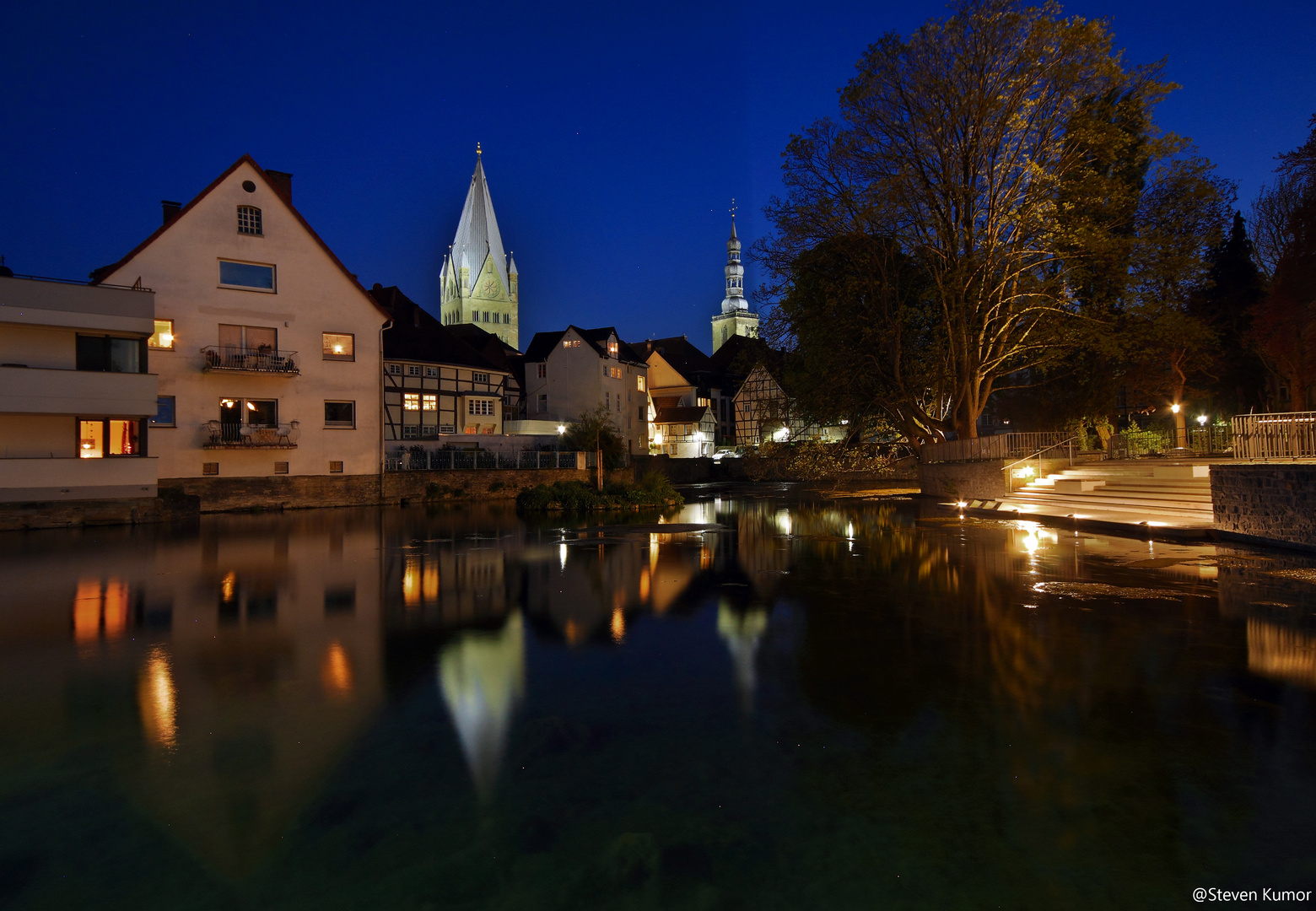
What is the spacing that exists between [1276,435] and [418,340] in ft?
132

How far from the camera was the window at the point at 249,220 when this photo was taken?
1158 inches

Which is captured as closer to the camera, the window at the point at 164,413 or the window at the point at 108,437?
the window at the point at 108,437

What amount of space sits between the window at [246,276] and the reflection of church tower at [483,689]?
27.6 m

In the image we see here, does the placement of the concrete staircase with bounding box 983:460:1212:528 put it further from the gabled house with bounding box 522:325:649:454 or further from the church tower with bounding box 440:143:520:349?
the church tower with bounding box 440:143:520:349

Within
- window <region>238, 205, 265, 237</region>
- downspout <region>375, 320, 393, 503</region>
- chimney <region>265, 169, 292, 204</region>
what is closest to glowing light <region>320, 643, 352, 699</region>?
downspout <region>375, 320, 393, 503</region>

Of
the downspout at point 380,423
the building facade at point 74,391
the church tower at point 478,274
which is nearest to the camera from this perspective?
the building facade at point 74,391

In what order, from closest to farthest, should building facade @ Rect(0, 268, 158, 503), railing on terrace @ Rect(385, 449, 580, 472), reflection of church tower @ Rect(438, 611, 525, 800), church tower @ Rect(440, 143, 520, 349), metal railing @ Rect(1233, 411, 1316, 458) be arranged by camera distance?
reflection of church tower @ Rect(438, 611, 525, 800), metal railing @ Rect(1233, 411, 1316, 458), building facade @ Rect(0, 268, 158, 503), railing on terrace @ Rect(385, 449, 580, 472), church tower @ Rect(440, 143, 520, 349)

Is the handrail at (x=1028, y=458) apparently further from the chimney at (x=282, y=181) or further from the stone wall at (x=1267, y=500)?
the chimney at (x=282, y=181)

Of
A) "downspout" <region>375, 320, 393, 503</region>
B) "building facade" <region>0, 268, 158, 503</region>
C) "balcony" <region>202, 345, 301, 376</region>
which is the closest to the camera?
"building facade" <region>0, 268, 158, 503</region>

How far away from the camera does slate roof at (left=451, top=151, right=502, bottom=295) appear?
124 meters

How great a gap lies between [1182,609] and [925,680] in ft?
15.1

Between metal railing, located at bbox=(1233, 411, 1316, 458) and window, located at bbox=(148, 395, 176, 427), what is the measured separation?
111ft

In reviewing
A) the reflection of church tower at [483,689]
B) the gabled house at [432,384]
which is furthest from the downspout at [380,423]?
the reflection of church tower at [483,689]

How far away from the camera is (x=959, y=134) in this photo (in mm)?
26141
